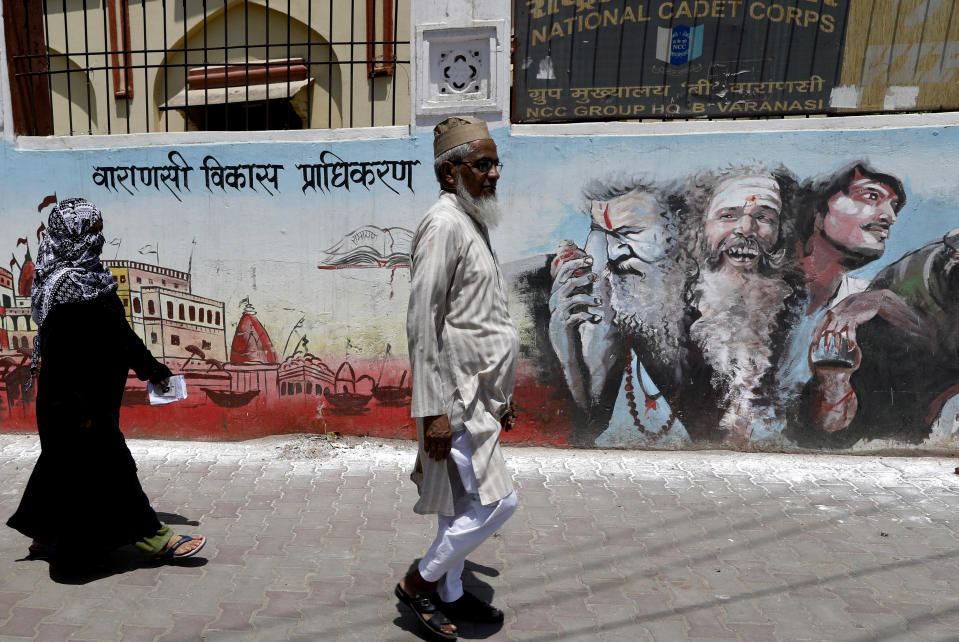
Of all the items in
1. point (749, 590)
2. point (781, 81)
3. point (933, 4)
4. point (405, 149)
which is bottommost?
point (749, 590)

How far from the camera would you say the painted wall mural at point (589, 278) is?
4711mm

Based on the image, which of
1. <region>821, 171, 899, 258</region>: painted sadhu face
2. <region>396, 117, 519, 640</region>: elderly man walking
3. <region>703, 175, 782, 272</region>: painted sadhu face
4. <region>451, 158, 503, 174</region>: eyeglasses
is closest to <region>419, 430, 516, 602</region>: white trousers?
<region>396, 117, 519, 640</region>: elderly man walking

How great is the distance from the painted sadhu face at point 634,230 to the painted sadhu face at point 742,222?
302mm

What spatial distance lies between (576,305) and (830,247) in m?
1.67

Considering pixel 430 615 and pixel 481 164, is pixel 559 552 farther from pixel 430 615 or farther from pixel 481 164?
pixel 481 164

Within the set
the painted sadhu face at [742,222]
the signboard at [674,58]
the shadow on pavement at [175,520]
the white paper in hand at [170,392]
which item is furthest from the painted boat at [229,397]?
the painted sadhu face at [742,222]

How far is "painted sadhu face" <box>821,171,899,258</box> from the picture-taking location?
4.66m

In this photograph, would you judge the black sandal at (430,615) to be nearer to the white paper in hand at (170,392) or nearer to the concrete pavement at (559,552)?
the concrete pavement at (559,552)

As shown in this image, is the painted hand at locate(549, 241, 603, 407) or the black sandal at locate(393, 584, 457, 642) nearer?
the black sandal at locate(393, 584, 457, 642)

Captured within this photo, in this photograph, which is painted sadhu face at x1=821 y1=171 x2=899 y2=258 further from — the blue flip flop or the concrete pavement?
the blue flip flop

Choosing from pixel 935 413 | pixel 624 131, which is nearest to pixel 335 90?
pixel 624 131

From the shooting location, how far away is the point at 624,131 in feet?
15.7

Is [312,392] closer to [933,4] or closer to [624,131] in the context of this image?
[624,131]

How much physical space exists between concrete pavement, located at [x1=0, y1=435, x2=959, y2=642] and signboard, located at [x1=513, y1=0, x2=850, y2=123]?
2.34 metres
